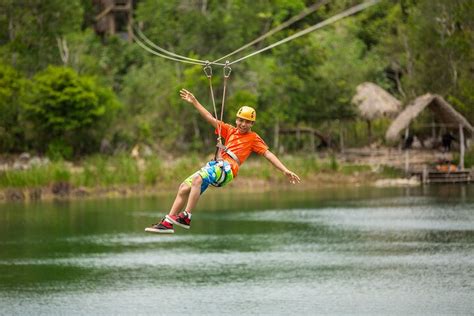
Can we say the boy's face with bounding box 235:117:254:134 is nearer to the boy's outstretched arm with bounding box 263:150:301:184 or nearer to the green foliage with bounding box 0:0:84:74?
the boy's outstretched arm with bounding box 263:150:301:184

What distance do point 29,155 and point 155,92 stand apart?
9.51 metres

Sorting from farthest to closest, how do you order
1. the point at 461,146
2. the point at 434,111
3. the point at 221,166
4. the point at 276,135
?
the point at 276,135, the point at 434,111, the point at 461,146, the point at 221,166

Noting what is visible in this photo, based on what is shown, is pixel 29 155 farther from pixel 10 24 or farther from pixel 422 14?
pixel 422 14

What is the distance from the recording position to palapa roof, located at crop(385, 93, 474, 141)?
4806 centimetres

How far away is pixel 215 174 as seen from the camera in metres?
13.7

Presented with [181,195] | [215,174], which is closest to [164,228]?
[181,195]

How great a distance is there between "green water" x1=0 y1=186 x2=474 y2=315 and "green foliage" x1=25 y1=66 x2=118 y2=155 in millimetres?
6050

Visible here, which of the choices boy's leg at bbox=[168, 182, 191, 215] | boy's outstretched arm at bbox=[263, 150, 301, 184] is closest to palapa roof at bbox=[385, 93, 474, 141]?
boy's outstretched arm at bbox=[263, 150, 301, 184]

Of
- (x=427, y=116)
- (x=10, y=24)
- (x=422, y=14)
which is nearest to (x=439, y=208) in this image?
(x=427, y=116)

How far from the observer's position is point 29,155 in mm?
50219

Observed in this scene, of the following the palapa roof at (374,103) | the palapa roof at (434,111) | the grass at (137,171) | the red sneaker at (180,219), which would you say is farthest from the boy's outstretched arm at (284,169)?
the palapa roof at (374,103)

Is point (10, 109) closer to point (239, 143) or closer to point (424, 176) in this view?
point (424, 176)

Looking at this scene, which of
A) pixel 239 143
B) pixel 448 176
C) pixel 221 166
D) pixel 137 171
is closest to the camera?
pixel 221 166

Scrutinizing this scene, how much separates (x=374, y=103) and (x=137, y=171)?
12401 mm
